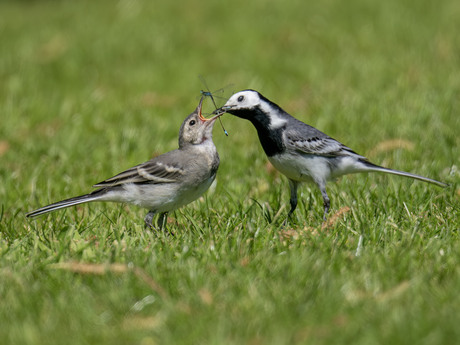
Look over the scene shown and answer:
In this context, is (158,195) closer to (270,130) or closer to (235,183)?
(270,130)

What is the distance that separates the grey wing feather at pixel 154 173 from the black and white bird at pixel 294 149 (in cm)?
63

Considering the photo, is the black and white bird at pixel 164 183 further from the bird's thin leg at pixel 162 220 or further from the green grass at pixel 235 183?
the green grass at pixel 235 183

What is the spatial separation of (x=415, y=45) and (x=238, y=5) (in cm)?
451

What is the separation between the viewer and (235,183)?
6484 mm

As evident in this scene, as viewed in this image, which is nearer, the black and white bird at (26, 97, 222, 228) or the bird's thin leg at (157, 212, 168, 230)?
the black and white bird at (26, 97, 222, 228)

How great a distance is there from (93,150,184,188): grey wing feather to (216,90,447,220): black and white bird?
0.63 m

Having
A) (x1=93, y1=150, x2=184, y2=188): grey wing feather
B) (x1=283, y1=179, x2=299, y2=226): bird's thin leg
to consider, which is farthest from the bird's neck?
(x1=93, y1=150, x2=184, y2=188): grey wing feather

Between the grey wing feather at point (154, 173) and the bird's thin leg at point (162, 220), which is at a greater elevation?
the grey wing feather at point (154, 173)

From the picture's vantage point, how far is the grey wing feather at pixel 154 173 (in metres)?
5.36

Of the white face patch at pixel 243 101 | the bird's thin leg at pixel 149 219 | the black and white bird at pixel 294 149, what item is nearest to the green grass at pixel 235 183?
the bird's thin leg at pixel 149 219

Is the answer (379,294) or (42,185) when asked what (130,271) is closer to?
(379,294)

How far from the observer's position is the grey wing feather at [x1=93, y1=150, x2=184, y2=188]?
17.6ft

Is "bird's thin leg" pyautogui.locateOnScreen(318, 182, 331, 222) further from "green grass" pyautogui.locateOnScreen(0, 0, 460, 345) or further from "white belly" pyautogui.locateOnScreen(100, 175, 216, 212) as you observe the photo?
"white belly" pyautogui.locateOnScreen(100, 175, 216, 212)

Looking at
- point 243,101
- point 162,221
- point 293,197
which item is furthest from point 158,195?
point 293,197
